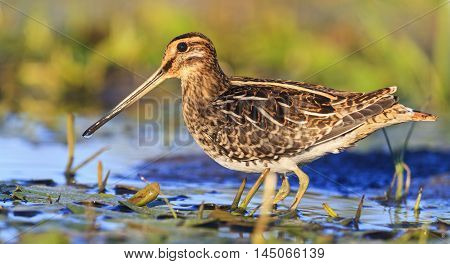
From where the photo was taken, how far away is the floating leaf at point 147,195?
19.9ft

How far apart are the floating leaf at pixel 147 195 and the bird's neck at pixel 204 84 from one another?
3.38ft

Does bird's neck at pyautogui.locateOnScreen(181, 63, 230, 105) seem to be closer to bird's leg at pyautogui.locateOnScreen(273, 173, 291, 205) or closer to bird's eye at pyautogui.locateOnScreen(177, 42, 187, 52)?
bird's eye at pyautogui.locateOnScreen(177, 42, 187, 52)

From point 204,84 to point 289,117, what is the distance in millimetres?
837

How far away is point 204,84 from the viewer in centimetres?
689

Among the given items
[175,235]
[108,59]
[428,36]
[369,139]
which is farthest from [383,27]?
[175,235]

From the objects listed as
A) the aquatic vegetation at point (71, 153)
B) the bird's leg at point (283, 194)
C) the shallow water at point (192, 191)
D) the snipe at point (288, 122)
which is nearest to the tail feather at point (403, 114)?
the snipe at point (288, 122)

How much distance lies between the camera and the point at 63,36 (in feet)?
39.0

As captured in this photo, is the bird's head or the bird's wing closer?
the bird's wing

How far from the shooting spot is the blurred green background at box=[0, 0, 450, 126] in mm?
10750

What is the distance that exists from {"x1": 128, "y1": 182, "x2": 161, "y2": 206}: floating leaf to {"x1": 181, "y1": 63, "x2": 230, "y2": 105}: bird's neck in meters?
1.03

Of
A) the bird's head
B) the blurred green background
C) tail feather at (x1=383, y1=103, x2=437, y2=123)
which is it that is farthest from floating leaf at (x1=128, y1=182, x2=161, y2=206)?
the blurred green background

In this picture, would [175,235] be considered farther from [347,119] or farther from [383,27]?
[383,27]

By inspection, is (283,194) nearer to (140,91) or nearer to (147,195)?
(147,195)
